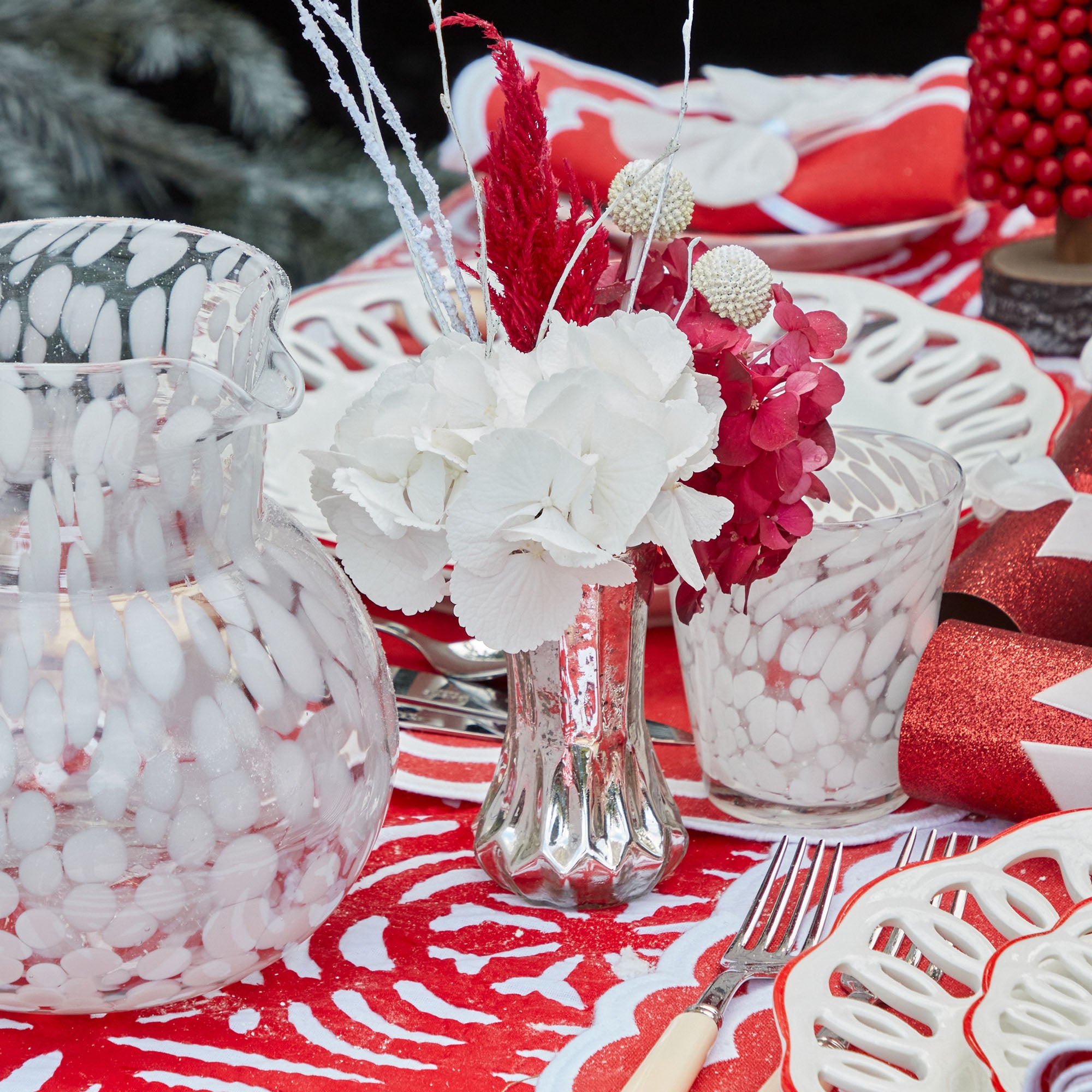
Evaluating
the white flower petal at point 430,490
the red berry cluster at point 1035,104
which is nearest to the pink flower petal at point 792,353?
the white flower petal at point 430,490

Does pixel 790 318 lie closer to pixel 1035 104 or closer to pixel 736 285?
pixel 736 285

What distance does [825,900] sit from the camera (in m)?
0.41

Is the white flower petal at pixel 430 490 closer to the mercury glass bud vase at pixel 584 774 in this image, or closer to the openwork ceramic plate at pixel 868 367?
the mercury glass bud vase at pixel 584 774

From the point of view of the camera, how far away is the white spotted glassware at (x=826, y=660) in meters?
0.45

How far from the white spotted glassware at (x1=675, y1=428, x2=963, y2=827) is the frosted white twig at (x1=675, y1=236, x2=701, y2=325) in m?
0.10

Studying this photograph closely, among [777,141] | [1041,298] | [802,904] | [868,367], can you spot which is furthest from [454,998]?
[777,141]

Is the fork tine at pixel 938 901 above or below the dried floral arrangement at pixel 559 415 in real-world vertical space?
below

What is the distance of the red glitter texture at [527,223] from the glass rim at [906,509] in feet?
0.32

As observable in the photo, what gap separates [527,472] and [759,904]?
0.55 ft

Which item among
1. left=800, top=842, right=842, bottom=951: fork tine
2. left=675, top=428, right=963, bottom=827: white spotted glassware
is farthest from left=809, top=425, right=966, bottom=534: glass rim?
left=800, top=842, right=842, bottom=951: fork tine

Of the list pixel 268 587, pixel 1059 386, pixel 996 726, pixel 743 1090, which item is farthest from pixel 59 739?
pixel 1059 386

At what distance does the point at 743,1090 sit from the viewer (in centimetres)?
35

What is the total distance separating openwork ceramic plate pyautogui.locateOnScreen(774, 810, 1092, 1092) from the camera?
0.31m

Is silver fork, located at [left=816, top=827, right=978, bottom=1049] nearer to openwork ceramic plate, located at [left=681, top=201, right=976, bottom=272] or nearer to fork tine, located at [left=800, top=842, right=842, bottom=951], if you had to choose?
fork tine, located at [left=800, top=842, right=842, bottom=951]
